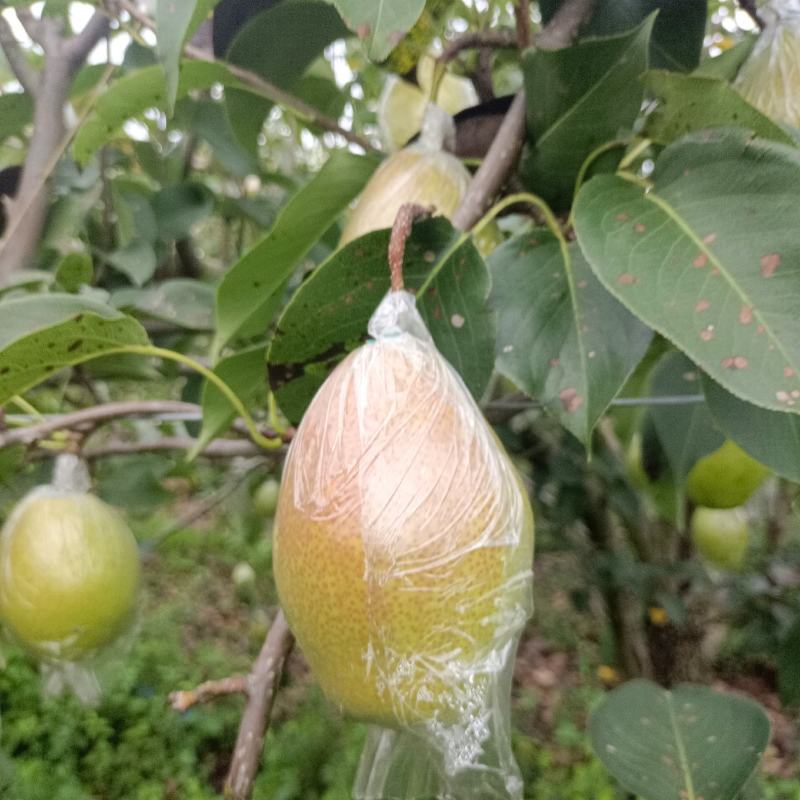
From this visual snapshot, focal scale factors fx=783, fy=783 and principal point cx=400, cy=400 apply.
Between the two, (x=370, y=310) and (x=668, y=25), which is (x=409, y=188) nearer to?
(x=370, y=310)

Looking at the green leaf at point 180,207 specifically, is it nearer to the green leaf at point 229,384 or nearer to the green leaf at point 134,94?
the green leaf at point 134,94

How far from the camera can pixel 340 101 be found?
1.10 m

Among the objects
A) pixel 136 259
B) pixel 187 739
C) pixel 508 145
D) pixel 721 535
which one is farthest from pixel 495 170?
pixel 187 739

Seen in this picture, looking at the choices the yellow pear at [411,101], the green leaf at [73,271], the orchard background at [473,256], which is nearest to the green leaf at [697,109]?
the orchard background at [473,256]

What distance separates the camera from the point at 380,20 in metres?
0.47

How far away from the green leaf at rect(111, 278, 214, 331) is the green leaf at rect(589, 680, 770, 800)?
0.68 m

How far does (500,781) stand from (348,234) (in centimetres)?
42

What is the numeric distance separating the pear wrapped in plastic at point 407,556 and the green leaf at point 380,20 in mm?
148

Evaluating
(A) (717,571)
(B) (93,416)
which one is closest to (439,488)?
(B) (93,416)

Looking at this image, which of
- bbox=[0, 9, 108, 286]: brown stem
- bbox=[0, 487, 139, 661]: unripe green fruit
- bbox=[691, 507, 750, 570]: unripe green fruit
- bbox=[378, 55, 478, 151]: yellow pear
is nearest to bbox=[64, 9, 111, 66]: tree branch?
bbox=[0, 9, 108, 286]: brown stem

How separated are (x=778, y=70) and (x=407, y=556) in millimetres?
516

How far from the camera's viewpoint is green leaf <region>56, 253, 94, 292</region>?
0.95 metres

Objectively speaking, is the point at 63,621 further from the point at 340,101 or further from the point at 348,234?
the point at 340,101

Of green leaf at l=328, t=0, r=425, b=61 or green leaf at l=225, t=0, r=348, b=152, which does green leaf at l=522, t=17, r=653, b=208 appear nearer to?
green leaf at l=328, t=0, r=425, b=61
